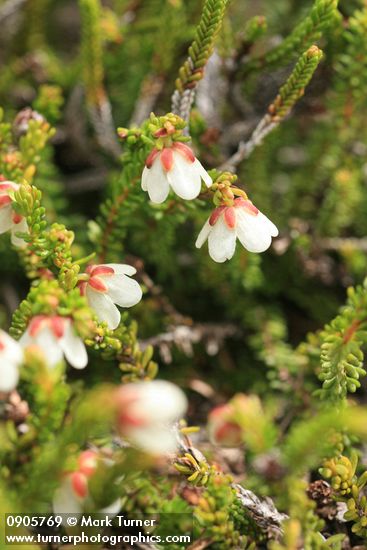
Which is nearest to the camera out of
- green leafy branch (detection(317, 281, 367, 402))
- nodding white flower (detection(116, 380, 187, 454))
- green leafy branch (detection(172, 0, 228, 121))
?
nodding white flower (detection(116, 380, 187, 454))

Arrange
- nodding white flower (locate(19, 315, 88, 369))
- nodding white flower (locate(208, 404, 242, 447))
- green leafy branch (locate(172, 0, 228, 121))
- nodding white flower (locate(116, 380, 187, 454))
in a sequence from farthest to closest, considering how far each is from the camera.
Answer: nodding white flower (locate(208, 404, 242, 447)), green leafy branch (locate(172, 0, 228, 121)), nodding white flower (locate(19, 315, 88, 369)), nodding white flower (locate(116, 380, 187, 454))

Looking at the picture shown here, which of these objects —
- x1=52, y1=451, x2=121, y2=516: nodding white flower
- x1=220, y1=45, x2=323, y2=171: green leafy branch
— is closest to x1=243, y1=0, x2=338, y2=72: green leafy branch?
x1=220, y1=45, x2=323, y2=171: green leafy branch

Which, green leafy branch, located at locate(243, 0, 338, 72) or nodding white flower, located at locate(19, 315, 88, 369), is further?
green leafy branch, located at locate(243, 0, 338, 72)

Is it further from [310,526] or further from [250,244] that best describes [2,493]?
[250,244]

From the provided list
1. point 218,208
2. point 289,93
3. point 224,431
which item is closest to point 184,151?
point 218,208

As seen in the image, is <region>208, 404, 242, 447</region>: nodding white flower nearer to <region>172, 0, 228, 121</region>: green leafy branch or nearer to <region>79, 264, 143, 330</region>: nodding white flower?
<region>79, 264, 143, 330</region>: nodding white flower

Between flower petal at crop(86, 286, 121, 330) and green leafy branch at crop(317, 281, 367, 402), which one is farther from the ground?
flower petal at crop(86, 286, 121, 330)

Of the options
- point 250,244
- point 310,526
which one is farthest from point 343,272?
point 310,526

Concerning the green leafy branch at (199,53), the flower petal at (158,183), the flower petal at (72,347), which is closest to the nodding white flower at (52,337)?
the flower petal at (72,347)
